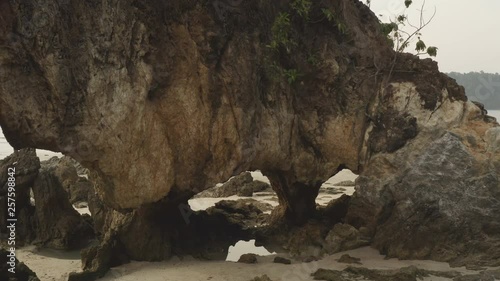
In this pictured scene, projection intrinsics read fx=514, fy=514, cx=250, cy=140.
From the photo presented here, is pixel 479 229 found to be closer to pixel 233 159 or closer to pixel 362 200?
pixel 362 200

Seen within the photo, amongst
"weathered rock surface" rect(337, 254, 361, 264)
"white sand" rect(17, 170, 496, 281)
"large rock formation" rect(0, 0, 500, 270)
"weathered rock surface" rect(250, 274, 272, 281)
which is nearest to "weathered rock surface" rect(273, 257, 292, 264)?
"white sand" rect(17, 170, 496, 281)

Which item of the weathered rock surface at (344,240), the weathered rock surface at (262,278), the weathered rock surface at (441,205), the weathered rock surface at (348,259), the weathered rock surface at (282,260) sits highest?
the weathered rock surface at (441,205)

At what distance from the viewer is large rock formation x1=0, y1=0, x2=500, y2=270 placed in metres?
9.05

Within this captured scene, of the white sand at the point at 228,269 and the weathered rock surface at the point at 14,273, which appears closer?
the weathered rock surface at the point at 14,273

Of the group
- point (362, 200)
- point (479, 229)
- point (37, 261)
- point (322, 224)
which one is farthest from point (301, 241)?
point (37, 261)

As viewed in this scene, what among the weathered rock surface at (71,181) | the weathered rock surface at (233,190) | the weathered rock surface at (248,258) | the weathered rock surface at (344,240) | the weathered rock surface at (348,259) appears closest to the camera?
the weathered rock surface at (348,259)

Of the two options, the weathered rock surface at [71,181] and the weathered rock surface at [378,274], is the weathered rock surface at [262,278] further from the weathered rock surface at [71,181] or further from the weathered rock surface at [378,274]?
the weathered rock surface at [71,181]

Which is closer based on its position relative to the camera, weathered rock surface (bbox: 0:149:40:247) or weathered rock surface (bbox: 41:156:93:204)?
weathered rock surface (bbox: 0:149:40:247)

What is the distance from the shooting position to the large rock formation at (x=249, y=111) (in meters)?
9.05

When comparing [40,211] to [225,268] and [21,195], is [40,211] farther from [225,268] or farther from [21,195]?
[225,268]

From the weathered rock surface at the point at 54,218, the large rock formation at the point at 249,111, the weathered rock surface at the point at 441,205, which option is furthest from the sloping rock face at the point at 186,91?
the weathered rock surface at the point at 54,218

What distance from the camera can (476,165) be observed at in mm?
11695

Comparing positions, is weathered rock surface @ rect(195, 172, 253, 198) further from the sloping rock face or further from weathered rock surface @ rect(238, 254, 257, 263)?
weathered rock surface @ rect(238, 254, 257, 263)

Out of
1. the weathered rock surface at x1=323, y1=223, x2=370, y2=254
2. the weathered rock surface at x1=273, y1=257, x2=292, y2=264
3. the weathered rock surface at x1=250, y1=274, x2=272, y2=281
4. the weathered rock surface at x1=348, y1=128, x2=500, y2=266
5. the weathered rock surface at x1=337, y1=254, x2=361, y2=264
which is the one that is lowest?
the weathered rock surface at x1=250, y1=274, x2=272, y2=281
